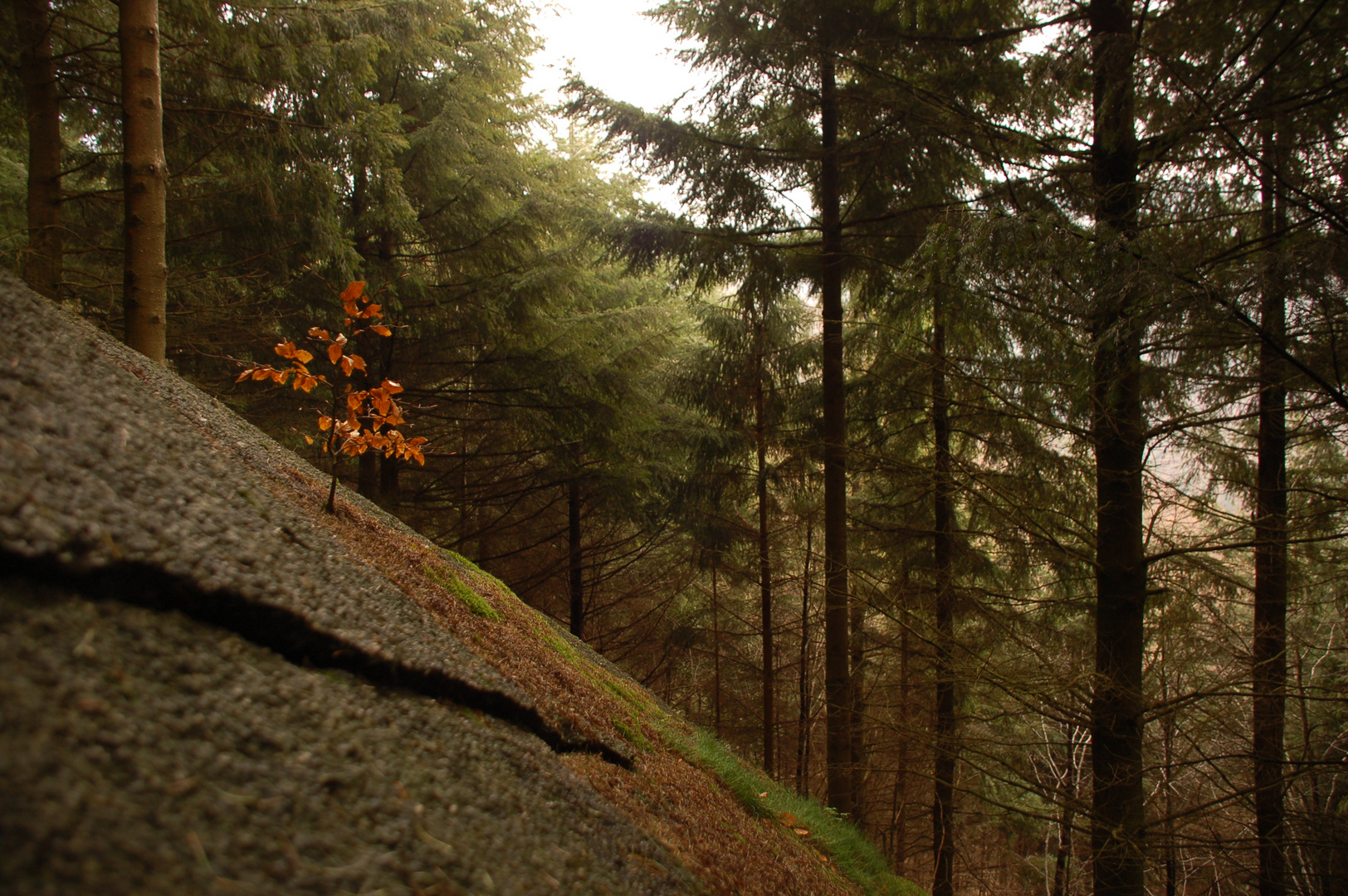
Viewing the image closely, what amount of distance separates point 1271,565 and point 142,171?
9021 millimetres

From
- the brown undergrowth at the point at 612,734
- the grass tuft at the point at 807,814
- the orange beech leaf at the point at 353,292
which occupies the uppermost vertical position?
the orange beech leaf at the point at 353,292

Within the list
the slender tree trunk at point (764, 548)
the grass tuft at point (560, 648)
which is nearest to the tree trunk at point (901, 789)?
the slender tree trunk at point (764, 548)

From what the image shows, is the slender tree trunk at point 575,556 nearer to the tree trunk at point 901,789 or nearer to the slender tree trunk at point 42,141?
the tree trunk at point 901,789

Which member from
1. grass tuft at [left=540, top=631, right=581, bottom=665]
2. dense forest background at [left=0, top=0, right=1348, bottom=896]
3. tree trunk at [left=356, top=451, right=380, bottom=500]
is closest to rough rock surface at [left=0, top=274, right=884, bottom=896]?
grass tuft at [left=540, top=631, right=581, bottom=665]

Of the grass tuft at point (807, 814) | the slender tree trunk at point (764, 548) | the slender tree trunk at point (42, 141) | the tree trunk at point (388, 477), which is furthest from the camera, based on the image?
the slender tree trunk at point (764, 548)

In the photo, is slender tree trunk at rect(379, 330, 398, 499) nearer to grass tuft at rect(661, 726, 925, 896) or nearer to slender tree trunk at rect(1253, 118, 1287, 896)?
grass tuft at rect(661, 726, 925, 896)

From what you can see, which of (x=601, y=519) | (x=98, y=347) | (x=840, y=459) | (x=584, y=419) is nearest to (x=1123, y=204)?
(x=840, y=459)

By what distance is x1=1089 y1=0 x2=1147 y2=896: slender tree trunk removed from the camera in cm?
365

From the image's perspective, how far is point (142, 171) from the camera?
13.3 ft

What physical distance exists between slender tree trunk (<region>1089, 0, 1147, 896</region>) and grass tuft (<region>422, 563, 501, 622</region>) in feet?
11.8

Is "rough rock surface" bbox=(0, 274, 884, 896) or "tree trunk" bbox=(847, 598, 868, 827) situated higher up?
"rough rock surface" bbox=(0, 274, 884, 896)

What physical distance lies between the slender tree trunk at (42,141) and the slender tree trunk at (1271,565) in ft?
26.3

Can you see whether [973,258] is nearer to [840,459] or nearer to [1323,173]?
[1323,173]

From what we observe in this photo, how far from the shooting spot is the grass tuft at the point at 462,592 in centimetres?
312
